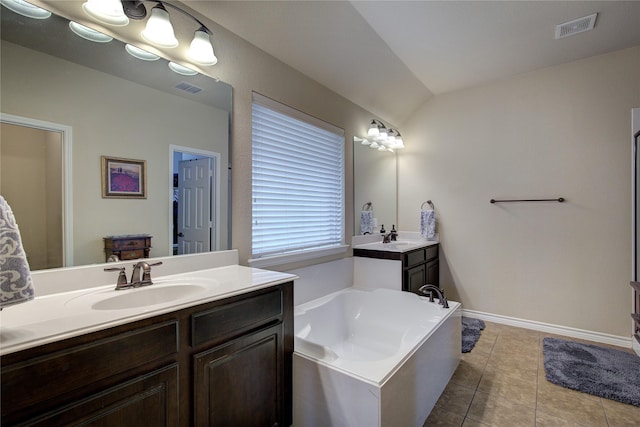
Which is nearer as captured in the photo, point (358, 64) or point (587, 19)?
point (587, 19)

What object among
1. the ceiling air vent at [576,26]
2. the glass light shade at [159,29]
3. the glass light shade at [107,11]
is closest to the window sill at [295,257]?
the glass light shade at [159,29]

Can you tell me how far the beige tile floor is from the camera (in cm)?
175

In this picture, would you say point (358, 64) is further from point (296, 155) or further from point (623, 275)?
point (623, 275)

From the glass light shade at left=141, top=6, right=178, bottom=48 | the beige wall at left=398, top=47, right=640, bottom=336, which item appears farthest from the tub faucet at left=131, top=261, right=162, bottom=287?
the beige wall at left=398, top=47, right=640, bottom=336

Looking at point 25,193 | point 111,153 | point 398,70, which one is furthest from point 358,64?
point 25,193

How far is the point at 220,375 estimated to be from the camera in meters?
1.23

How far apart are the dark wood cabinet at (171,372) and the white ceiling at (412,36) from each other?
1668 millimetres

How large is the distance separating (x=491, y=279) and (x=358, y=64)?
265 centimetres

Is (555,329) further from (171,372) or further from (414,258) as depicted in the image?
(171,372)

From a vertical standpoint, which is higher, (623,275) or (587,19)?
(587,19)

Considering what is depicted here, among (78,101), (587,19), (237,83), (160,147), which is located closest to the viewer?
(78,101)

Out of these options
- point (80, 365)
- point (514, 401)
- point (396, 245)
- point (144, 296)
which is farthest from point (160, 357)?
point (396, 245)

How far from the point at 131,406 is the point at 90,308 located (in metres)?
0.38

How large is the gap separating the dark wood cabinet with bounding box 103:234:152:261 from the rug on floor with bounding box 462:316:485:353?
2602mm
